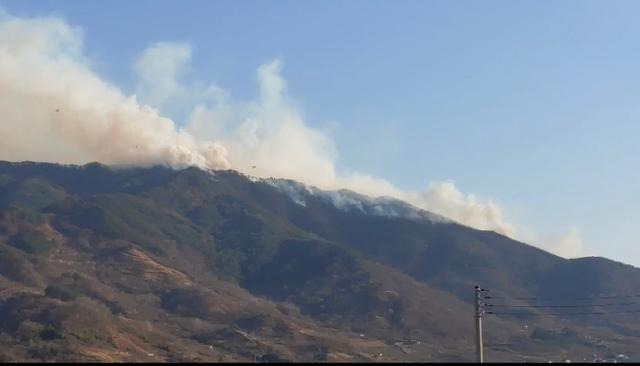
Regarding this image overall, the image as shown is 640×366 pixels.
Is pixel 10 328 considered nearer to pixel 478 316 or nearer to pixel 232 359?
pixel 232 359

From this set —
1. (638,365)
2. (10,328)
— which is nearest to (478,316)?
(638,365)

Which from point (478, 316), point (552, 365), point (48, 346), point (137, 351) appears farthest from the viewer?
point (137, 351)

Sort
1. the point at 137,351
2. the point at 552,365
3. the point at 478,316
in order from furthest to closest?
the point at 137,351, the point at 478,316, the point at 552,365

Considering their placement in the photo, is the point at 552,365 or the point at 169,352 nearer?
the point at 552,365

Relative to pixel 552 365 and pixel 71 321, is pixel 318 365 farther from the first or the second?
pixel 71 321

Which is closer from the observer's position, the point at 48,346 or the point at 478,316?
the point at 478,316

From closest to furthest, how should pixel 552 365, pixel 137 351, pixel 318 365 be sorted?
pixel 318 365, pixel 552 365, pixel 137 351

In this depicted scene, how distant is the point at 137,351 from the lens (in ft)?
623

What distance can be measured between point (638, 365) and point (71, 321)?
145 meters

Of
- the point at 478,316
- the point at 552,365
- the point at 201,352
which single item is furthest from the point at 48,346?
the point at 552,365

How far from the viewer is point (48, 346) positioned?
176 metres

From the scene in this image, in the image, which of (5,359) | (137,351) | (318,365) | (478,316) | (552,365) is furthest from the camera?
(137,351)

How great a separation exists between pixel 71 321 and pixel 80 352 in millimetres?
23873

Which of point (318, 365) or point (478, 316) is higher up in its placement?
point (478, 316)
